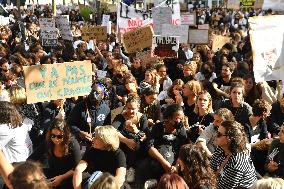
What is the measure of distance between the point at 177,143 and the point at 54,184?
145 centimetres

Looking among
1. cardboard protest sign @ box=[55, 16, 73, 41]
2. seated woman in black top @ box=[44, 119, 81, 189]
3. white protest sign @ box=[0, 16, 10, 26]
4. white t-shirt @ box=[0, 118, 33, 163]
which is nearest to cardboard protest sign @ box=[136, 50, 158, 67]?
cardboard protest sign @ box=[55, 16, 73, 41]

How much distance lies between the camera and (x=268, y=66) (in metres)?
6.17

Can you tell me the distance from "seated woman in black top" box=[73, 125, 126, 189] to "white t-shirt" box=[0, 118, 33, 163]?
0.77 meters

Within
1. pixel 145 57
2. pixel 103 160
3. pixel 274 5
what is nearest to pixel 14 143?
pixel 103 160

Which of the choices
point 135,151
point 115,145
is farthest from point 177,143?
point 115,145

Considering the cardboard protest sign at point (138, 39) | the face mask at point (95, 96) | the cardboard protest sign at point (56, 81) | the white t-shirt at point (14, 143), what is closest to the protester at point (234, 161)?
the white t-shirt at point (14, 143)

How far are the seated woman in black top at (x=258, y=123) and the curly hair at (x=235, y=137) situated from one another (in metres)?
1.24

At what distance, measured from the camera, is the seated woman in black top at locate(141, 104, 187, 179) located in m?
5.48

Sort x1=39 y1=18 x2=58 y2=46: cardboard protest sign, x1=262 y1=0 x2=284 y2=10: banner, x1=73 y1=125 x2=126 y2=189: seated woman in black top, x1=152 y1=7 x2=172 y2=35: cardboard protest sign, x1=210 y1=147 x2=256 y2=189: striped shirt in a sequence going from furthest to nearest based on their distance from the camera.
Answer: x1=39 y1=18 x2=58 y2=46: cardboard protest sign, x1=152 y1=7 x2=172 y2=35: cardboard protest sign, x1=262 y1=0 x2=284 y2=10: banner, x1=73 y1=125 x2=126 y2=189: seated woman in black top, x1=210 y1=147 x2=256 y2=189: striped shirt

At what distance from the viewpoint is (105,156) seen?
4922mm

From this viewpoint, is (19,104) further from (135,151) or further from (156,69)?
(156,69)

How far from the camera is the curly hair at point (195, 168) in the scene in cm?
409

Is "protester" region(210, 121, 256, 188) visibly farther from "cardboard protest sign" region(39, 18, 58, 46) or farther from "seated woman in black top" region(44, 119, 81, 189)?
"cardboard protest sign" region(39, 18, 58, 46)

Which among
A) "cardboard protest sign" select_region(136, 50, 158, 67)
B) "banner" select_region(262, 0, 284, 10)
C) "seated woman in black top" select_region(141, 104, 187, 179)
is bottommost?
"seated woman in black top" select_region(141, 104, 187, 179)
